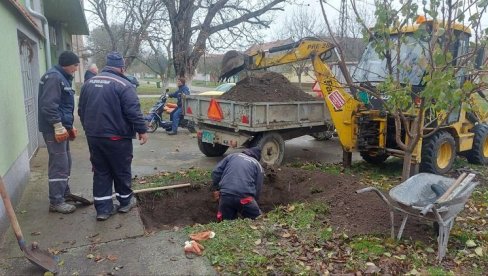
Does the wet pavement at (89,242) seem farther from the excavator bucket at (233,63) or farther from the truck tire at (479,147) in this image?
the truck tire at (479,147)

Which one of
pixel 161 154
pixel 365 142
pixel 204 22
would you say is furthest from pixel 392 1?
pixel 204 22

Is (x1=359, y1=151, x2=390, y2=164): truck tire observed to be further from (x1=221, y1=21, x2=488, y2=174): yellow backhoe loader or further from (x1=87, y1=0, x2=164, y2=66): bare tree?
(x1=87, y1=0, x2=164, y2=66): bare tree

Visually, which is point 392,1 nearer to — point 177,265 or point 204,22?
point 177,265

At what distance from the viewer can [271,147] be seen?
769 centimetres

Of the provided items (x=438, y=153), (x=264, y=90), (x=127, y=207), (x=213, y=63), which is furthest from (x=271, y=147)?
(x=213, y=63)

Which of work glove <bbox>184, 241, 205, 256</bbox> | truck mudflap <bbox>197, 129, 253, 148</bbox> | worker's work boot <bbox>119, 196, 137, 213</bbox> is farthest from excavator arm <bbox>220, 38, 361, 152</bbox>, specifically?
work glove <bbox>184, 241, 205, 256</bbox>

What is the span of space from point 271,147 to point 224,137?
927mm

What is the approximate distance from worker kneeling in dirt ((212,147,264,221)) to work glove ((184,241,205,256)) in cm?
114

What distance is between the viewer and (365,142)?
281 inches

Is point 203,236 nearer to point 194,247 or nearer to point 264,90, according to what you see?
point 194,247

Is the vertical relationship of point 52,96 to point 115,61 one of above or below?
below

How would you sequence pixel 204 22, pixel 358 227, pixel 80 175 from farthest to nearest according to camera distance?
1. pixel 204 22
2. pixel 80 175
3. pixel 358 227

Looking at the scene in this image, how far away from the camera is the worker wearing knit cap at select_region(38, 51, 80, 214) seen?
178 inches

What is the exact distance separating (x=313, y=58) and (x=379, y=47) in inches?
105
